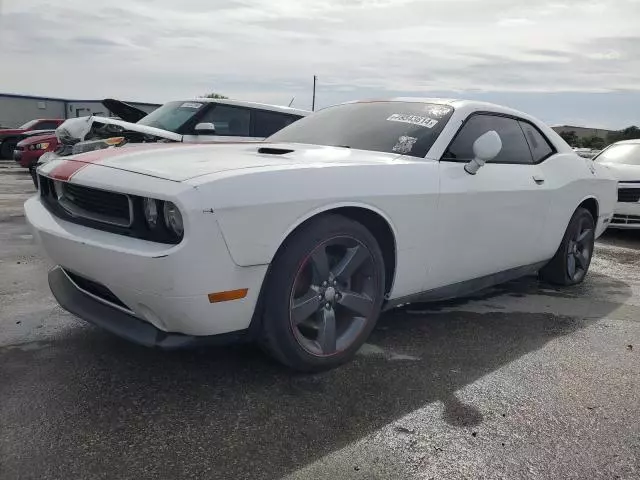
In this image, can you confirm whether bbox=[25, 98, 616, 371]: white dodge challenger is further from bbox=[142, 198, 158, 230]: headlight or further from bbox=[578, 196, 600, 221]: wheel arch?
bbox=[578, 196, 600, 221]: wheel arch

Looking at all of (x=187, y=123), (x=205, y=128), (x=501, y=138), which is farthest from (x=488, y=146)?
(x=187, y=123)

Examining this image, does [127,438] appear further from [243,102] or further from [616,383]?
[243,102]

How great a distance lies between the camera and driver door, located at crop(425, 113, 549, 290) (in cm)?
340

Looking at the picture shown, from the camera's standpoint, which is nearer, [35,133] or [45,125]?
[35,133]

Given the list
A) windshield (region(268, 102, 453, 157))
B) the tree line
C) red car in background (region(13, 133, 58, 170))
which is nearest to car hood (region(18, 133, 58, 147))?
red car in background (region(13, 133, 58, 170))

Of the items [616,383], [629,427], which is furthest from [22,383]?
[616,383]

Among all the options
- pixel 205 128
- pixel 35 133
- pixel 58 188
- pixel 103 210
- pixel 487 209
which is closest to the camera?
pixel 103 210

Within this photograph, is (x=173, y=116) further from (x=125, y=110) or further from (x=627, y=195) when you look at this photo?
(x=627, y=195)

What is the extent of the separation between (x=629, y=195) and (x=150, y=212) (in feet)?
22.5

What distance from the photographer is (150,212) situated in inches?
99.3

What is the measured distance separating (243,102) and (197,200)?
233 inches

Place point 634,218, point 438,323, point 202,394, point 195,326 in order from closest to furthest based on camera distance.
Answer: point 195,326 < point 202,394 < point 438,323 < point 634,218

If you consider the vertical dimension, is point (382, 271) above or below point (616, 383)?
above

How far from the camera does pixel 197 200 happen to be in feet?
7.66
